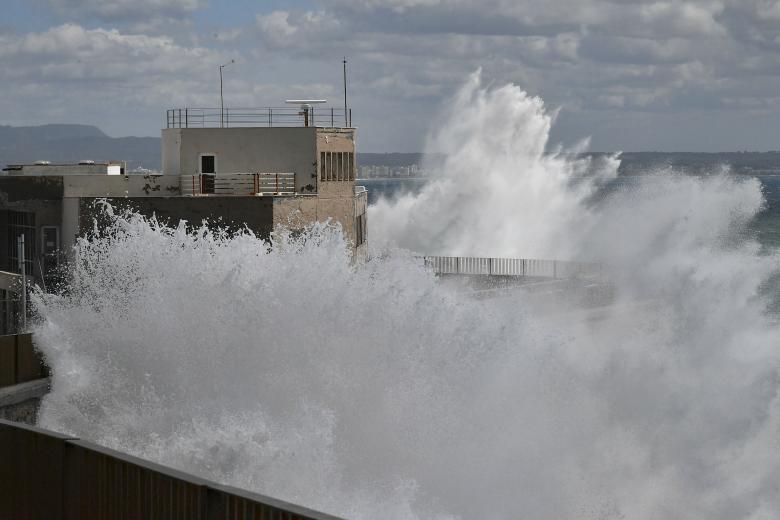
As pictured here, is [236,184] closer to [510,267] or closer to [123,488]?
[510,267]

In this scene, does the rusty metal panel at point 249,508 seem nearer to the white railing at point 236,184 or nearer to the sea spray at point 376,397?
the sea spray at point 376,397

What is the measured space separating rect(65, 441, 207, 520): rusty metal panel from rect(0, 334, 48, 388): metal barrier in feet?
19.7

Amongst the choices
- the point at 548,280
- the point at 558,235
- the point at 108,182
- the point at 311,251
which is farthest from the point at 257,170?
the point at 558,235

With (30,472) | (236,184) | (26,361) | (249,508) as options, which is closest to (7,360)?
(26,361)

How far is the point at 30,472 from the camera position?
1137 centimetres

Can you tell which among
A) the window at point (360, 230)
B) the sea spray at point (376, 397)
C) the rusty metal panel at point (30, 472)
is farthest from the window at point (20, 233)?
the rusty metal panel at point (30, 472)

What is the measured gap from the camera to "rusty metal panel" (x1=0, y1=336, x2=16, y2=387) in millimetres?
16328

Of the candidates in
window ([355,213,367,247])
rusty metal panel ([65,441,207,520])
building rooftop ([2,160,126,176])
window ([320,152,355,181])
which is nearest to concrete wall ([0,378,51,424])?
rusty metal panel ([65,441,207,520])

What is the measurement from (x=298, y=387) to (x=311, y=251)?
3.48 m

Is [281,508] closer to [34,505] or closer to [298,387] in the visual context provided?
[34,505]

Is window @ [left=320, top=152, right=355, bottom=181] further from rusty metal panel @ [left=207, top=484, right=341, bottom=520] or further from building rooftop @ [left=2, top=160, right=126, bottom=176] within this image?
rusty metal panel @ [left=207, top=484, right=341, bottom=520]

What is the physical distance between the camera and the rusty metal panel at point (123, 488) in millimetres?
9336

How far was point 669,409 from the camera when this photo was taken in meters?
19.2

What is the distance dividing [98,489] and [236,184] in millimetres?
20833
